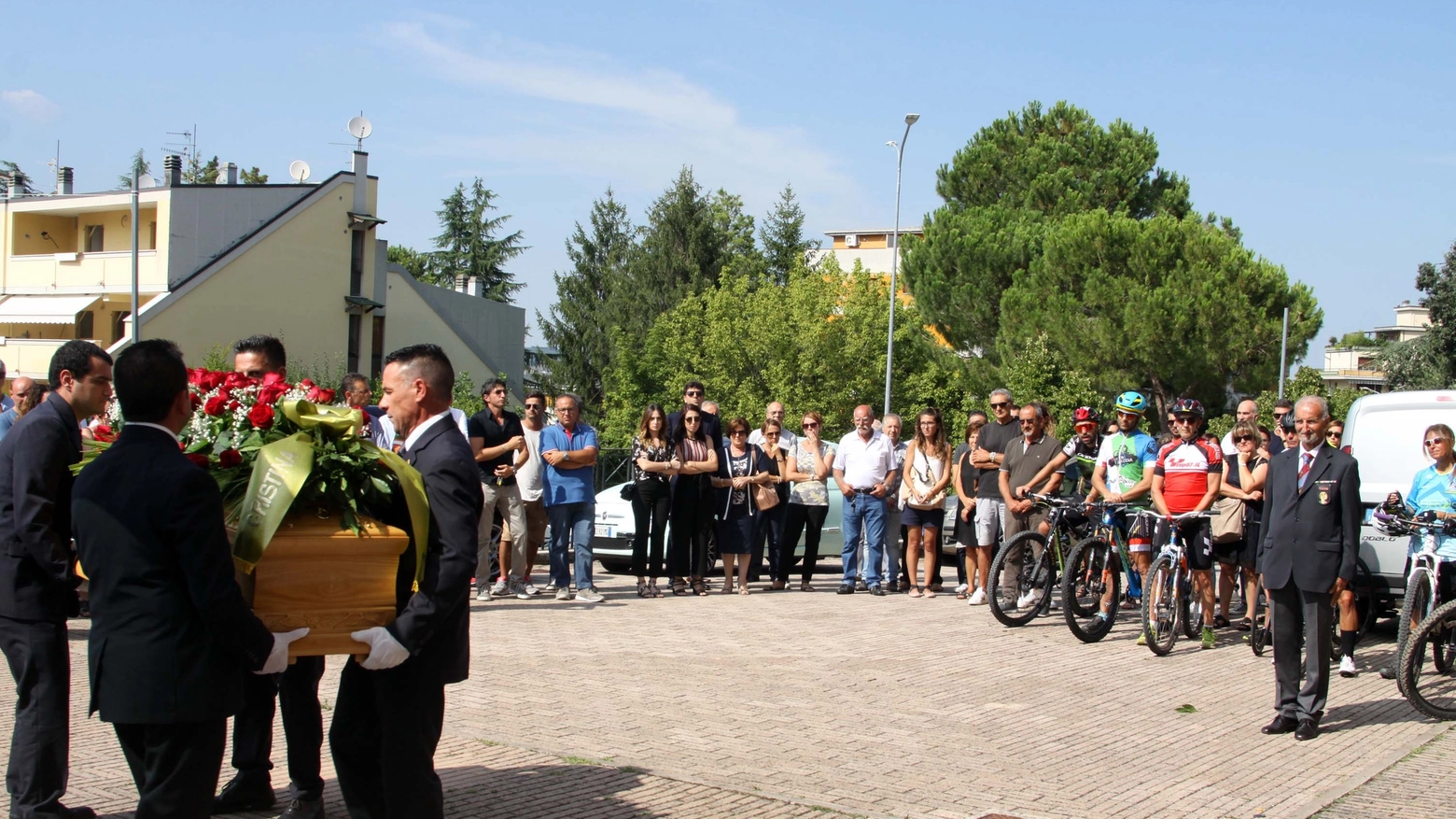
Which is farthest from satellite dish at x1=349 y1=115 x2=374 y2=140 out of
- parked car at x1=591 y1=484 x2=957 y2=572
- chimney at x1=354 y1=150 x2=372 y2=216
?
parked car at x1=591 y1=484 x2=957 y2=572

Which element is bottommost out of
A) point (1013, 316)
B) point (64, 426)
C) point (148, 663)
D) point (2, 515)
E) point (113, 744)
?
point (113, 744)

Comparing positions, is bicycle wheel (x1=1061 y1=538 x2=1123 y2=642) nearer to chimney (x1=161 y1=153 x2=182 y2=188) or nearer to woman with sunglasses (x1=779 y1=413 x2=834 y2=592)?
woman with sunglasses (x1=779 y1=413 x2=834 y2=592)

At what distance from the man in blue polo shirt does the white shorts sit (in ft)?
12.8

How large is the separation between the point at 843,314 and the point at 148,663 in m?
52.7

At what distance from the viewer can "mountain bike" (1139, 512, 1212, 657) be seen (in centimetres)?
1015

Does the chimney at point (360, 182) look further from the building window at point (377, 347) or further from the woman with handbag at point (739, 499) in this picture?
the woman with handbag at point (739, 499)

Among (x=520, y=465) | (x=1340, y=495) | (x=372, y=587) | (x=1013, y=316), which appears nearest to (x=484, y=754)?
(x=372, y=587)

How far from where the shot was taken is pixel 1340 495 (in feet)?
25.4

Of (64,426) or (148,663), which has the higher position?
(64,426)

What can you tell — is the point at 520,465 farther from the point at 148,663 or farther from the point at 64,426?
the point at 148,663

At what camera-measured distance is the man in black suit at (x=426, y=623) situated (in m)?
4.17

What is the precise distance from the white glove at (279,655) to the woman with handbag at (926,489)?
410 inches

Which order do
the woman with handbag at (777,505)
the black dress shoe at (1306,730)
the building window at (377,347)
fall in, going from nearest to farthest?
the black dress shoe at (1306,730)
the woman with handbag at (777,505)
the building window at (377,347)

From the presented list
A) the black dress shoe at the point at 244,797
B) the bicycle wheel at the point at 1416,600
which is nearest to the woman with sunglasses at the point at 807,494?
the bicycle wheel at the point at 1416,600
